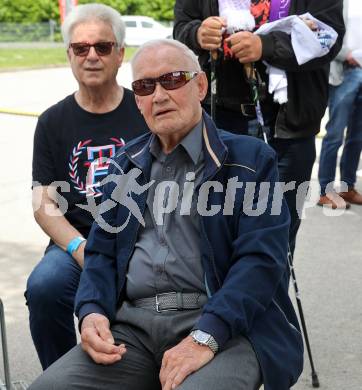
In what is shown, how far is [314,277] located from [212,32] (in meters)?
2.25

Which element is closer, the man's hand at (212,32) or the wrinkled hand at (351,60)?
the man's hand at (212,32)

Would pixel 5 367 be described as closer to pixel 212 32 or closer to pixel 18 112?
pixel 212 32

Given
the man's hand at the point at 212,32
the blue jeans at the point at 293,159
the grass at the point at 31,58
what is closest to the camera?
the man's hand at the point at 212,32

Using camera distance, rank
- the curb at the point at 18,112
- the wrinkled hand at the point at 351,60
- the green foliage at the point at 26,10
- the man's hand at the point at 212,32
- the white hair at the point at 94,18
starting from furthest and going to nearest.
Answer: the green foliage at the point at 26,10, the curb at the point at 18,112, the wrinkled hand at the point at 351,60, the man's hand at the point at 212,32, the white hair at the point at 94,18

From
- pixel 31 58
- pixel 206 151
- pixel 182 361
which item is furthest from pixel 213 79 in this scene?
pixel 31 58

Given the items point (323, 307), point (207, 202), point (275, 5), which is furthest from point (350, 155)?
point (207, 202)

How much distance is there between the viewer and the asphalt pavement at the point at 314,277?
3.96 meters

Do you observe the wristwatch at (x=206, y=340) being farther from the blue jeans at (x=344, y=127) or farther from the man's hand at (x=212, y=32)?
the blue jeans at (x=344, y=127)

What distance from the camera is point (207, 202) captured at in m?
2.69

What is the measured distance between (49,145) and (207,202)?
1.09 metres

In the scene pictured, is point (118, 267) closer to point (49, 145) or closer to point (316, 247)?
point (49, 145)

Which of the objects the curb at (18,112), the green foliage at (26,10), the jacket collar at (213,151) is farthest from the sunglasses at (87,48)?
the green foliage at (26,10)

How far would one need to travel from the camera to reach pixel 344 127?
6961mm

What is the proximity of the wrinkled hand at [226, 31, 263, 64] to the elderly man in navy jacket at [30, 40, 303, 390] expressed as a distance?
673 mm
